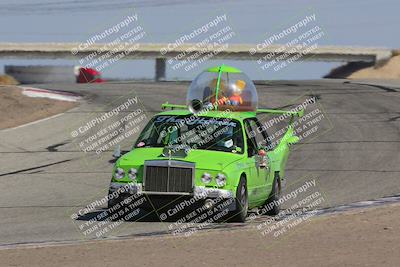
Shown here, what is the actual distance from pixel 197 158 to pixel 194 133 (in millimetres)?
833

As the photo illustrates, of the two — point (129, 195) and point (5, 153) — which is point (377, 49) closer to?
point (5, 153)

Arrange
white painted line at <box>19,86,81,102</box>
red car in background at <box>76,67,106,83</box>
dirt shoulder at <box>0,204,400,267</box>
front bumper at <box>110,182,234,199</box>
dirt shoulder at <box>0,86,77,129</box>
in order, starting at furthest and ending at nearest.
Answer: red car in background at <box>76,67,106,83</box>, white painted line at <box>19,86,81,102</box>, dirt shoulder at <box>0,86,77,129</box>, front bumper at <box>110,182,234,199</box>, dirt shoulder at <box>0,204,400,267</box>

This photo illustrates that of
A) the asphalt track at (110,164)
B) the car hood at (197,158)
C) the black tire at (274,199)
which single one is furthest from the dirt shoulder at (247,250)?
the black tire at (274,199)

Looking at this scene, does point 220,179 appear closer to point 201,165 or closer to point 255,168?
point 201,165

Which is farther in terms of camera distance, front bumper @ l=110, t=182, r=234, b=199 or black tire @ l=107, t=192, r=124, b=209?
black tire @ l=107, t=192, r=124, b=209

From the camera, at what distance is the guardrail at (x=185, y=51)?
3465 inches

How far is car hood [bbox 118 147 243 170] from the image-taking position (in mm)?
12562

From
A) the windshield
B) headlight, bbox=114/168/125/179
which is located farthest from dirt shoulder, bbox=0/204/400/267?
the windshield

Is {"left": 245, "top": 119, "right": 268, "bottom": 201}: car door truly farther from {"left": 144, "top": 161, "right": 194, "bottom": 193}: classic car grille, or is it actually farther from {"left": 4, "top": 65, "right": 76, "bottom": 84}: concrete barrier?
{"left": 4, "top": 65, "right": 76, "bottom": 84}: concrete barrier

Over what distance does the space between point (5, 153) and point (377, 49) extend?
69278mm

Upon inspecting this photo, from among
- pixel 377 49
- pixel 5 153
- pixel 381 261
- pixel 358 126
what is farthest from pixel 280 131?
pixel 377 49

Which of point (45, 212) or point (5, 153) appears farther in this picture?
point (5, 153)

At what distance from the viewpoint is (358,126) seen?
27062mm

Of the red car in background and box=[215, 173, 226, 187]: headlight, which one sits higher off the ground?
the red car in background
